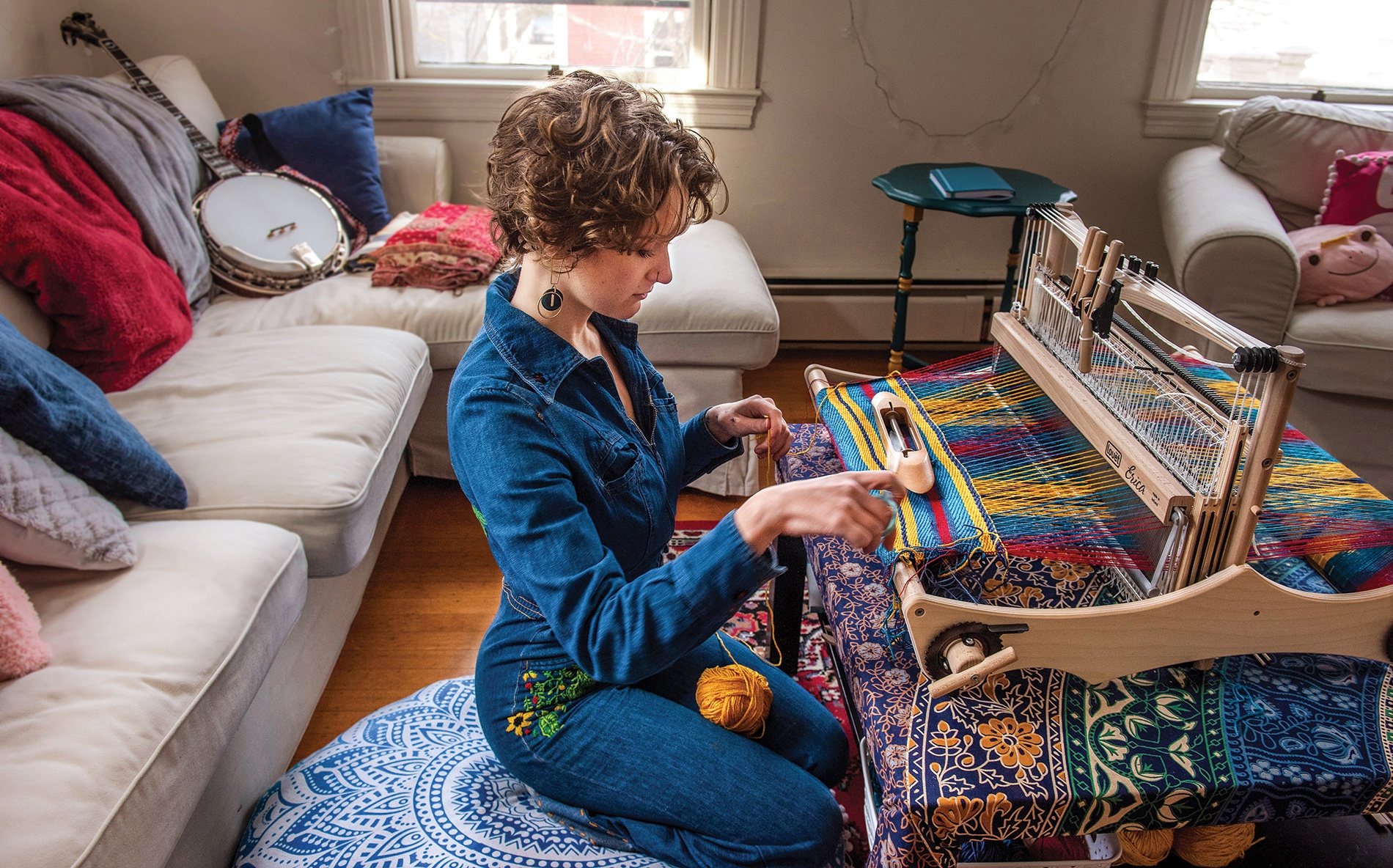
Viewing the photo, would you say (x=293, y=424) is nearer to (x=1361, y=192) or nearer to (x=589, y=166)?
(x=589, y=166)

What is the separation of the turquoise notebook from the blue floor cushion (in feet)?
5.89

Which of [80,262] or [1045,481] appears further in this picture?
[80,262]

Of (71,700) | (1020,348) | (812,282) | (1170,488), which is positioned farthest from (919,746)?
(812,282)

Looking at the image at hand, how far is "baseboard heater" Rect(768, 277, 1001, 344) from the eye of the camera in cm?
321

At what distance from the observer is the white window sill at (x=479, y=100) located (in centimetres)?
286

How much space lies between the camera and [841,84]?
295cm

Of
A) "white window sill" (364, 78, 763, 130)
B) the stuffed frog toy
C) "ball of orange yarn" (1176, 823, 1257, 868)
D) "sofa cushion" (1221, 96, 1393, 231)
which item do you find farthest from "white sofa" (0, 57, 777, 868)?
"sofa cushion" (1221, 96, 1393, 231)

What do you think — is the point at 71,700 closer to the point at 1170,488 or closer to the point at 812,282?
the point at 1170,488

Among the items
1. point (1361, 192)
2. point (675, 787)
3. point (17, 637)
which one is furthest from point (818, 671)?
point (1361, 192)

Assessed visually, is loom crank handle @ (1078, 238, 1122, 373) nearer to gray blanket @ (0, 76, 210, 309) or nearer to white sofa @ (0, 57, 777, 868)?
white sofa @ (0, 57, 777, 868)

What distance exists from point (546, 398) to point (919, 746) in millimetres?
534

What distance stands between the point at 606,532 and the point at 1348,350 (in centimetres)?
208

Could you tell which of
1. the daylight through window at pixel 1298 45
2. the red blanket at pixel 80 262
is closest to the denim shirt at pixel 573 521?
the red blanket at pixel 80 262

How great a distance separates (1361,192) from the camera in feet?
8.21
